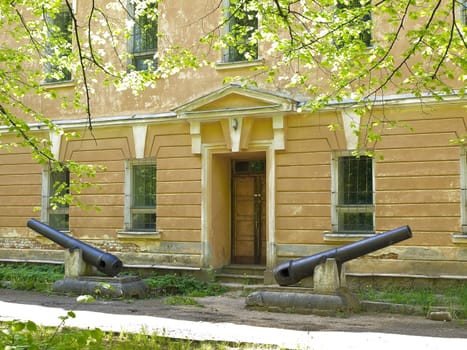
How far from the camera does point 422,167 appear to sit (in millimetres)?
12258

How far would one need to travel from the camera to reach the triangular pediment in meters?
13.3

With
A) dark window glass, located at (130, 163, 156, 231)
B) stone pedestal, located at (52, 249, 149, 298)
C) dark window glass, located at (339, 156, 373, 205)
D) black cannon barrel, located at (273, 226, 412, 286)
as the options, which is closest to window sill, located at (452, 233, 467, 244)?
dark window glass, located at (339, 156, 373, 205)

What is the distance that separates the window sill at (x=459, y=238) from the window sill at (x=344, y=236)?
156 centimetres

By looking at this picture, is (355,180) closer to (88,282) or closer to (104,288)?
(104,288)

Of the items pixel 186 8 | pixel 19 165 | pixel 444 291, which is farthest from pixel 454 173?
pixel 19 165

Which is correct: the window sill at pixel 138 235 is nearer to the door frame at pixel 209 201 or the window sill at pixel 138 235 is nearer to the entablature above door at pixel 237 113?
the door frame at pixel 209 201

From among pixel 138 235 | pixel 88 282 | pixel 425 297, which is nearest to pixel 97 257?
pixel 88 282

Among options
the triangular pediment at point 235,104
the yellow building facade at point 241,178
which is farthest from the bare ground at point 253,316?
the triangular pediment at point 235,104

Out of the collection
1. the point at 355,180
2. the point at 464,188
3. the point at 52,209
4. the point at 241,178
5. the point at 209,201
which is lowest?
the point at 52,209

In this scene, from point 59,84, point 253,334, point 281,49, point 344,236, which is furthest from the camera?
point 59,84

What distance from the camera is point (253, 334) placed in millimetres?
8188

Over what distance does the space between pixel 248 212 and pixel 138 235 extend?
265 cm

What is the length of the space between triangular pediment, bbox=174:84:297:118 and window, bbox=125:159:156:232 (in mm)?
1791

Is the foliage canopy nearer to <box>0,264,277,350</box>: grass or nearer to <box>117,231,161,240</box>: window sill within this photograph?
<box>0,264,277,350</box>: grass
